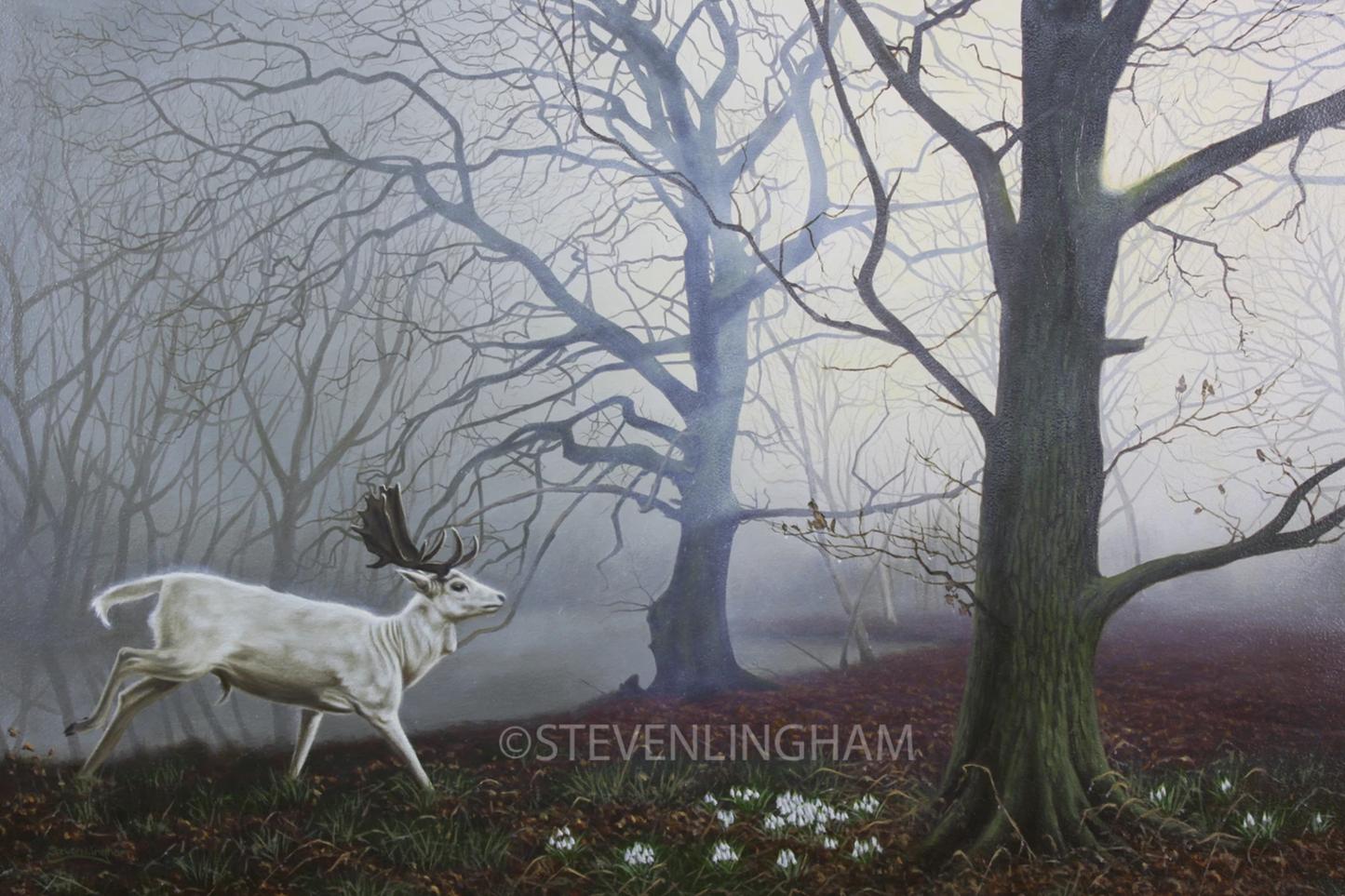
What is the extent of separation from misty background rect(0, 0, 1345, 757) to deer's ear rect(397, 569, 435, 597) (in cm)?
9

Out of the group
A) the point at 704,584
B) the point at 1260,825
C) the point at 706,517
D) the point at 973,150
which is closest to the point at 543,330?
the point at 706,517

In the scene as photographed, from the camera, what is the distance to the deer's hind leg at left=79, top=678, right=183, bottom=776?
323cm

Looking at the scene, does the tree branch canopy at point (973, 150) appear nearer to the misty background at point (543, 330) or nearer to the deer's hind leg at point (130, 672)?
the misty background at point (543, 330)

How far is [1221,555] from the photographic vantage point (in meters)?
2.96

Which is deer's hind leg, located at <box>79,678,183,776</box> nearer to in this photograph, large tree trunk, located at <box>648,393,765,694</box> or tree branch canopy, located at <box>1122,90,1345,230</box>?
large tree trunk, located at <box>648,393,765,694</box>

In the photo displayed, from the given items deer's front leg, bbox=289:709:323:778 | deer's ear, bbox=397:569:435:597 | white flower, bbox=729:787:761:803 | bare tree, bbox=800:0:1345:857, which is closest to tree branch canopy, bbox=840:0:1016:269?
bare tree, bbox=800:0:1345:857

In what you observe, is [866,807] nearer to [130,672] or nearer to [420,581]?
[420,581]

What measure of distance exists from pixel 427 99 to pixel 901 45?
160cm

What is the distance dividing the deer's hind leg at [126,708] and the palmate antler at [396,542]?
0.80m

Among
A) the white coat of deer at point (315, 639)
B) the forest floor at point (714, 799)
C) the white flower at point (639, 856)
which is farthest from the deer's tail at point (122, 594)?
the white flower at point (639, 856)

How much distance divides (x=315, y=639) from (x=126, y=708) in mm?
706

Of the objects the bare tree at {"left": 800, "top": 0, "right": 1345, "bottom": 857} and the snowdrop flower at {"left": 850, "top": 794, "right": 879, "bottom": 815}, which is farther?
the snowdrop flower at {"left": 850, "top": 794, "right": 879, "bottom": 815}

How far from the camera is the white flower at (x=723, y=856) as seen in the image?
9.91ft

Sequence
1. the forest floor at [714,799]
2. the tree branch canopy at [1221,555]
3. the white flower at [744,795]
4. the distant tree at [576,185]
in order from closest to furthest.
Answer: the tree branch canopy at [1221,555] < the forest floor at [714,799] < the white flower at [744,795] < the distant tree at [576,185]
